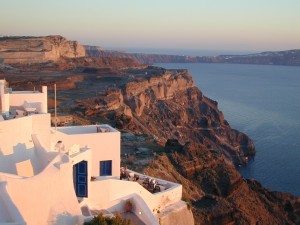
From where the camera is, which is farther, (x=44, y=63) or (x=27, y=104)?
(x=44, y=63)

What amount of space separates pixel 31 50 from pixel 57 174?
73.9 metres

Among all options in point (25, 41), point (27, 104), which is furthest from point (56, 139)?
point (25, 41)

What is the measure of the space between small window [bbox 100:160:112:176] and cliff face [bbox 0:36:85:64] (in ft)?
209

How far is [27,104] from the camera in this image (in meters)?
18.6

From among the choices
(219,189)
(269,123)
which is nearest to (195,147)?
(219,189)

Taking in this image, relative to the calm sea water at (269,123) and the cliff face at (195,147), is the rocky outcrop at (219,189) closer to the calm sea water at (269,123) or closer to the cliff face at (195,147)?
the cliff face at (195,147)

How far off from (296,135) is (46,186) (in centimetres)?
6408

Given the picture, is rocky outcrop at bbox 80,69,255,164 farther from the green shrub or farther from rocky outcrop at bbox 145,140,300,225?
the green shrub

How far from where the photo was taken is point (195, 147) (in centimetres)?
3434

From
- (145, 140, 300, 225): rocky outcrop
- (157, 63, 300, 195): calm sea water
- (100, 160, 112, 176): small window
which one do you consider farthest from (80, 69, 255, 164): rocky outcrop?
(100, 160, 112, 176): small window

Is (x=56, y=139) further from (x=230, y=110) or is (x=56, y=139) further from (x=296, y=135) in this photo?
(x=230, y=110)

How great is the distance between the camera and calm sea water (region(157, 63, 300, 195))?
53375mm

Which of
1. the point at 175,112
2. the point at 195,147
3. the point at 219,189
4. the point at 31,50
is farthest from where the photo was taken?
the point at 31,50

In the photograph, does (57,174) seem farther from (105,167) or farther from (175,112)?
(175,112)
